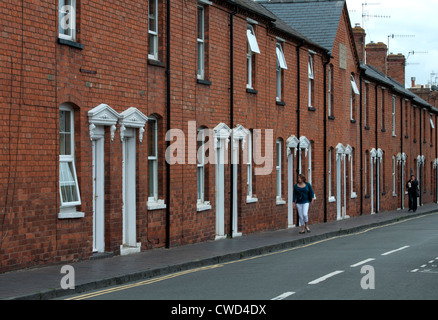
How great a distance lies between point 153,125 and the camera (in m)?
19.4

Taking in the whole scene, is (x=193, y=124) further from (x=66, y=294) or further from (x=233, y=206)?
(x=66, y=294)

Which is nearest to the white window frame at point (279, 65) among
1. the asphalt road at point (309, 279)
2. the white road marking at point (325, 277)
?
the asphalt road at point (309, 279)

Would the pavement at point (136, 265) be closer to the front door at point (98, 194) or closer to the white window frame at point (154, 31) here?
the front door at point (98, 194)

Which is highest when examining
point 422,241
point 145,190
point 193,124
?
point 193,124

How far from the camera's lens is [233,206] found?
941 inches

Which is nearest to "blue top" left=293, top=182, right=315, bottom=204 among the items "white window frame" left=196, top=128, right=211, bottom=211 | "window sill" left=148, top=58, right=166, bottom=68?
"white window frame" left=196, top=128, right=211, bottom=211

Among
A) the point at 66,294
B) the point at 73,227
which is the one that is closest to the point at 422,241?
the point at 73,227

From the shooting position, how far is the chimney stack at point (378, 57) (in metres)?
58.5

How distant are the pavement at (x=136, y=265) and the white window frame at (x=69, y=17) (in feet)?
14.7

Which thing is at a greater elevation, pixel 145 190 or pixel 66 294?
pixel 145 190

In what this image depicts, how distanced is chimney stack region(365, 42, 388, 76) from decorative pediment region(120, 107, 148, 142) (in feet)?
140

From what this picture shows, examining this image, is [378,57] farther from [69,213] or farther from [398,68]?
[69,213]
